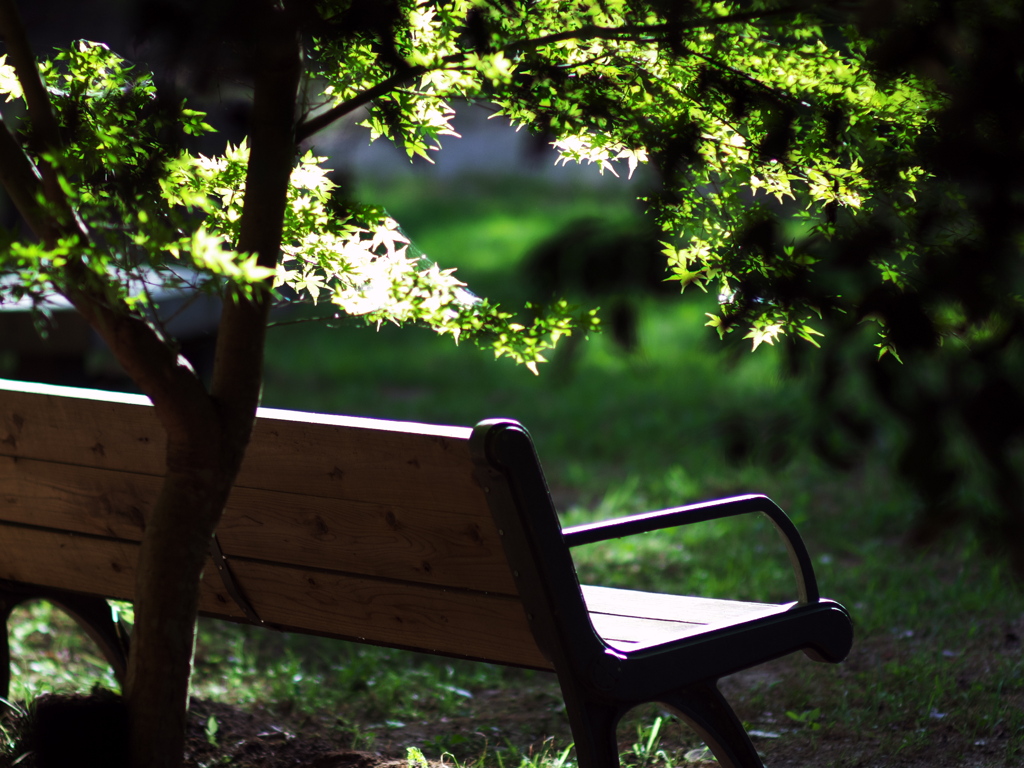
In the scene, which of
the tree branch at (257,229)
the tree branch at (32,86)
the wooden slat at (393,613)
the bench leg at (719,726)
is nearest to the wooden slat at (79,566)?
the wooden slat at (393,613)

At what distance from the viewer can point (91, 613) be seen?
2.67 m

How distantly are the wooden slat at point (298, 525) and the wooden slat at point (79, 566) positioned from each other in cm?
4

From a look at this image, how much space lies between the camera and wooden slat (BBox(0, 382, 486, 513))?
5.90ft

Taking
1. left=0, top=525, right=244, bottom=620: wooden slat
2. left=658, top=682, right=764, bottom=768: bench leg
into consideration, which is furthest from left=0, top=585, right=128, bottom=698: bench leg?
left=658, top=682, right=764, bottom=768: bench leg

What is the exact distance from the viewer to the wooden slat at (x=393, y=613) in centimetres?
194

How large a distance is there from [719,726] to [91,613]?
1604 millimetres

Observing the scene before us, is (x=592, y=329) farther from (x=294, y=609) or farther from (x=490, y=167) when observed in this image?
(x=490, y=167)

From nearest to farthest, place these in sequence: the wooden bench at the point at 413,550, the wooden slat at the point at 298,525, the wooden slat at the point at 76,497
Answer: the wooden bench at the point at 413,550 < the wooden slat at the point at 298,525 < the wooden slat at the point at 76,497

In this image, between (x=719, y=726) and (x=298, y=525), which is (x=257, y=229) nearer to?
(x=298, y=525)

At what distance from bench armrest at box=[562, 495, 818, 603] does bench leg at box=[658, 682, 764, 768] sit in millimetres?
296

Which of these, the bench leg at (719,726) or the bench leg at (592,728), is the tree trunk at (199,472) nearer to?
the bench leg at (592,728)

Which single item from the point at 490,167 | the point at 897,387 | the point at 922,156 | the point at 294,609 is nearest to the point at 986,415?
the point at 897,387

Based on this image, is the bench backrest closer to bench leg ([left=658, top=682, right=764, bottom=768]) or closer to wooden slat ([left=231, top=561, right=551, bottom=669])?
wooden slat ([left=231, top=561, right=551, bottom=669])

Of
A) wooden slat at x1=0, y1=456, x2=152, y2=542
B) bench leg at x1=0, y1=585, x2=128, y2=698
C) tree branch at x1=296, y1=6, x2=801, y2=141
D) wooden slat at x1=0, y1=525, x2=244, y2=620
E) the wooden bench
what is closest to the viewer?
tree branch at x1=296, y1=6, x2=801, y2=141
